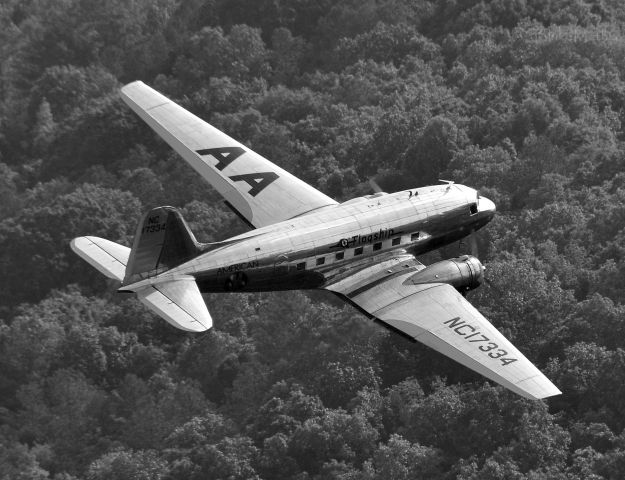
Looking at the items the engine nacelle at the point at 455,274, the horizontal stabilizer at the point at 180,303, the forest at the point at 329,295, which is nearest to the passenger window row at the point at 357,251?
the engine nacelle at the point at 455,274

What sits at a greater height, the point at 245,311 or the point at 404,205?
the point at 404,205

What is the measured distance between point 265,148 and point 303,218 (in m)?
74.5

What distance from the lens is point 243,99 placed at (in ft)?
602

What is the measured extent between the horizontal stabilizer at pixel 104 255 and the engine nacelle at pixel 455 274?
43.9 ft

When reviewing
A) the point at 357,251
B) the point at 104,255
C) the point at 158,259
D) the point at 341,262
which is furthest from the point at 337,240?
the point at 104,255

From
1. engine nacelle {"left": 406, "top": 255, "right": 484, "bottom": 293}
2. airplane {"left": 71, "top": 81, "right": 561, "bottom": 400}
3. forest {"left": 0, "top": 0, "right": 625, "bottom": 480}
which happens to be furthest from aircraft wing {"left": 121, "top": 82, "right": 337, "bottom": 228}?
forest {"left": 0, "top": 0, "right": 625, "bottom": 480}

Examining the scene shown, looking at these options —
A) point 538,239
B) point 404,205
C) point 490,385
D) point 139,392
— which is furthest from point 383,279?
point 139,392

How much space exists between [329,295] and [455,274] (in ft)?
172

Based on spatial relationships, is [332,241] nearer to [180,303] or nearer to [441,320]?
[441,320]

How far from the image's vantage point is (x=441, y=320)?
86562 millimetres

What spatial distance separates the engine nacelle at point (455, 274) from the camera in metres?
89.1

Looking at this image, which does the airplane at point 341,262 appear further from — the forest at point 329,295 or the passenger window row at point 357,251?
the forest at point 329,295

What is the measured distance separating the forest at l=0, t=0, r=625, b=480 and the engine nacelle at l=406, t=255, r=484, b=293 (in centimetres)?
2995

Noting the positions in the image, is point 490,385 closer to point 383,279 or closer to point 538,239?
point 538,239
